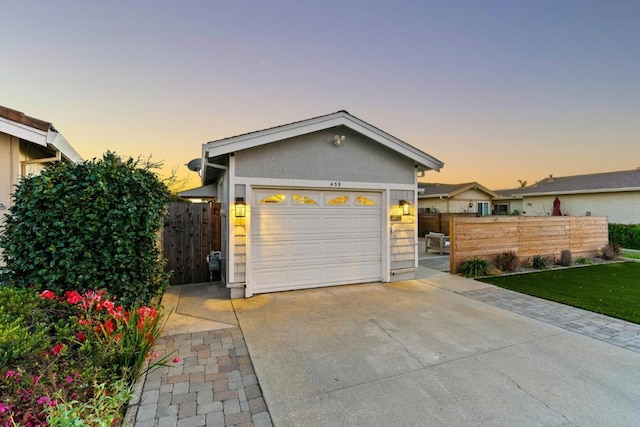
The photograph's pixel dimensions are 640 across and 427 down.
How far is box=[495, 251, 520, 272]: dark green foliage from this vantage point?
8.87m

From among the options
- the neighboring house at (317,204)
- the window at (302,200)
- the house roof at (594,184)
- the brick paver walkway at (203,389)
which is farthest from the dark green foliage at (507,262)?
the house roof at (594,184)

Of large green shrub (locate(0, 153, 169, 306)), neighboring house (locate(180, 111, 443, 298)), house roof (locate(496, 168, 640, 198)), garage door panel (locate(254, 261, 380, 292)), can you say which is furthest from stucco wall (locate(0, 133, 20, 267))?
house roof (locate(496, 168, 640, 198))

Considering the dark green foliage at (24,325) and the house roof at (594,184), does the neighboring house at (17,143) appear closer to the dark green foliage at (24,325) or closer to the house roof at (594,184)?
the dark green foliage at (24,325)

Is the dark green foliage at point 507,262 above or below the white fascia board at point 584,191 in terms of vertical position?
A: below

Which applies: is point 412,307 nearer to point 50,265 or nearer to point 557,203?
point 50,265

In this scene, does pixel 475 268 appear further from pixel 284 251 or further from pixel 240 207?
pixel 240 207

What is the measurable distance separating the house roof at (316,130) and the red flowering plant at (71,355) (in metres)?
3.25

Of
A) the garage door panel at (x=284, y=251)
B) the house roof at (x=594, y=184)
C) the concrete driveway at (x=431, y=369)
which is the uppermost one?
the house roof at (x=594, y=184)

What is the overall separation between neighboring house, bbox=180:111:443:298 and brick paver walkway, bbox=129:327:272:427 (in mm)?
2298

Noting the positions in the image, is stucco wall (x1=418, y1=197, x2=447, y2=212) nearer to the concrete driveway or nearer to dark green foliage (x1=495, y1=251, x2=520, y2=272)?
dark green foliage (x1=495, y1=251, x2=520, y2=272)

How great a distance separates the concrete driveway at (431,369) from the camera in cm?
257

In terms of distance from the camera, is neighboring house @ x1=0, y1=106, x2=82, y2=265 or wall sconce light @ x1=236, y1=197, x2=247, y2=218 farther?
wall sconce light @ x1=236, y1=197, x2=247, y2=218

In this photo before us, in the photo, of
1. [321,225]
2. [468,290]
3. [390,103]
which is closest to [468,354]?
[468,290]

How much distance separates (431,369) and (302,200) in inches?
171
